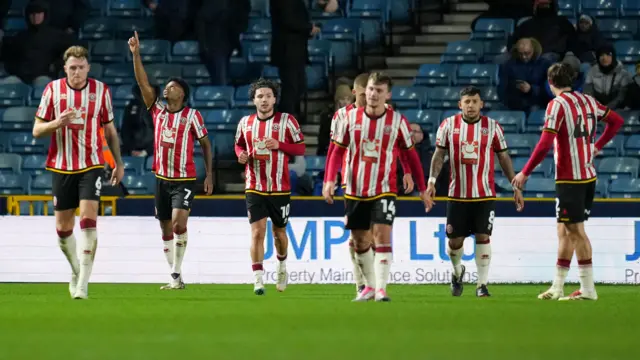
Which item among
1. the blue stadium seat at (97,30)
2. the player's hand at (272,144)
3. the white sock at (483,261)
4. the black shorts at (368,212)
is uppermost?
the blue stadium seat at (97,30)

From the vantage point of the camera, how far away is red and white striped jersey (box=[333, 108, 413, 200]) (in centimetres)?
1125

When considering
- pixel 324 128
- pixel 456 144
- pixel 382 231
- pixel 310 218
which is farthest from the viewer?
pixel 324 128

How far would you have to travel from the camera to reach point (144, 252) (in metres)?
16.8

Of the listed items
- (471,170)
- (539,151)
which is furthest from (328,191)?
(471,170)

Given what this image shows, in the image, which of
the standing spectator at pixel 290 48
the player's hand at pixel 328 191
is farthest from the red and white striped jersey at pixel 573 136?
the standing spectator at pixel 290 48

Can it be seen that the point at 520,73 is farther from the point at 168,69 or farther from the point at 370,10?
the point at 168,69

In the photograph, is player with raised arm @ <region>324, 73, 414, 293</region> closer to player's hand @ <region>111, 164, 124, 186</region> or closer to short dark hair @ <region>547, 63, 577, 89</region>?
short dark hair @ <region>547, 63, 577, 89</region>

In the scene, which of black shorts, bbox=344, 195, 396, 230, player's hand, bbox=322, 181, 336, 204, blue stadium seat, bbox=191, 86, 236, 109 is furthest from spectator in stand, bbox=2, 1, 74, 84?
player's hand, bbox=322, 181, 336, 204

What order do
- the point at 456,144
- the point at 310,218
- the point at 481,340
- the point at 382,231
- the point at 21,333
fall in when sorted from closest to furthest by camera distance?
the point at 481,340 → the point at 21,333 → the point at 382,231 → the point at 456,144 → the point at 310,218

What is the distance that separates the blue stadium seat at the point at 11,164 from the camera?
67.1 ft

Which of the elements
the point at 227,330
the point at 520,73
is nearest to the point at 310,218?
the point at 520,73

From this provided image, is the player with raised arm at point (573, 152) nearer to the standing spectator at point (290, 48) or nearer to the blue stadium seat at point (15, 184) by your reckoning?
the standing spectator at point (290, 48)

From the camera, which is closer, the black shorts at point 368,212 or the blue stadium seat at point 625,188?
the black shorts at point 368,212

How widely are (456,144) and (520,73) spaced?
22.4 feet
